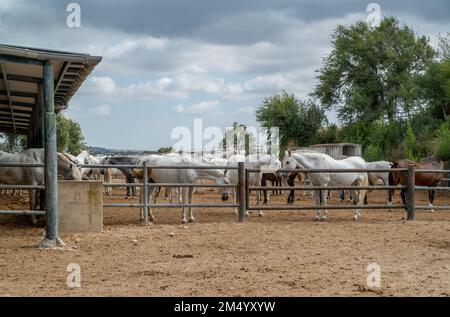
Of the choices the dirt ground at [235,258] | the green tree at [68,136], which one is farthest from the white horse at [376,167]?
the green tree at [68,136]

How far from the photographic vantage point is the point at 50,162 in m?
9.18

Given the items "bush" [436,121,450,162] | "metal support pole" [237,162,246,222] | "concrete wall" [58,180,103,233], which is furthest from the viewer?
"bush" [436,121,450,162]

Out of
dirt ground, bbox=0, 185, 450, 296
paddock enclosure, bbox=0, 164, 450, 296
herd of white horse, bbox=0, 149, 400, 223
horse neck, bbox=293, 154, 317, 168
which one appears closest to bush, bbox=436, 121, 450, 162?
herd of white horse, bbox=0, 149, 400, 223

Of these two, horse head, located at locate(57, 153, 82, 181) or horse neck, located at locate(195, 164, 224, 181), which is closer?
horse head, located at locate(57, 153, 82, 181)

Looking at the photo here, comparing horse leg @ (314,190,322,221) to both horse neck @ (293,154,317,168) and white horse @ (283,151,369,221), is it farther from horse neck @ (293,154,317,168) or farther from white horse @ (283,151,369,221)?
horse neck @ (293,154,317,168)

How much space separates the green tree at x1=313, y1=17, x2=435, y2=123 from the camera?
37.3 meters

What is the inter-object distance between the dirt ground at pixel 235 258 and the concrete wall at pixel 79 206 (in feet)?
0.98

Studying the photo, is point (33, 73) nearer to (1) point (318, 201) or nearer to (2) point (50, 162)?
(2) point (50, 162)

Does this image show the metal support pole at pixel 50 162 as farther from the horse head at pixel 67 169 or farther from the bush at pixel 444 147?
the bush at pixel 444 147

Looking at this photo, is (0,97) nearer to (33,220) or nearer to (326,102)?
(33,220)

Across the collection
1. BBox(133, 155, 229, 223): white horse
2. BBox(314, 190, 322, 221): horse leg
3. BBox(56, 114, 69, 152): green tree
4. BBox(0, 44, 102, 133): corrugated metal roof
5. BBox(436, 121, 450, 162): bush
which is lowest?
BBox(314, 190, 322, 221): horse leg

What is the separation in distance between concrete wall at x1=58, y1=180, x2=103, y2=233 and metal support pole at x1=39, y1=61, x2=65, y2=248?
1102 mm

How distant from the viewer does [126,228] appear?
1152cm

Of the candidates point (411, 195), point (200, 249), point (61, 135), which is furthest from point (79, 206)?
point (61, 135)
